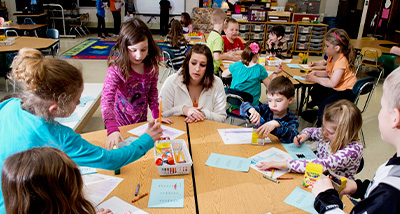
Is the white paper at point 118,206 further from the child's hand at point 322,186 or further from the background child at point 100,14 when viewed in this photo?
the background child at point 100,14

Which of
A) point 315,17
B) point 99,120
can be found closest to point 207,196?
point 99,120

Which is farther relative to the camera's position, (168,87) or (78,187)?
(168,87)

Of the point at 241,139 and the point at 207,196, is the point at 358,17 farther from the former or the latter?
the point at 207,196

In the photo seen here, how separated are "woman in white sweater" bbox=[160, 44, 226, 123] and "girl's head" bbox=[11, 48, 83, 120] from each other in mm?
1095

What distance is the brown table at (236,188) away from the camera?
1263mm

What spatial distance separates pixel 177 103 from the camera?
2314 mm

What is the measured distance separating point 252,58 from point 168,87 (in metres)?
1.31

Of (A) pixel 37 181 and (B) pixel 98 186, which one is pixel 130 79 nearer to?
(B) pixel 98 186

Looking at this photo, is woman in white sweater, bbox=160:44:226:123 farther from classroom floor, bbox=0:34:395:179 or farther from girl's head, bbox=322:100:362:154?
girl's head, bbox=322:100:362:154

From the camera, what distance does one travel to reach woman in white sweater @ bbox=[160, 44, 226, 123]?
2.21 metres

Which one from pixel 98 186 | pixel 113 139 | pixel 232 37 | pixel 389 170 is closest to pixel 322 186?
pixel 389 170

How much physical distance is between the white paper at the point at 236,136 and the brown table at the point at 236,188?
8 centimetres

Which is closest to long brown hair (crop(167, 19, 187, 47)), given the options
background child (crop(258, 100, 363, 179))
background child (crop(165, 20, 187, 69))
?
background child (crop(165, 20, 187, 69))

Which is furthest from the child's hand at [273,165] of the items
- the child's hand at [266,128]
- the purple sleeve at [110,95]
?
the purple sleeve at [110,95]
